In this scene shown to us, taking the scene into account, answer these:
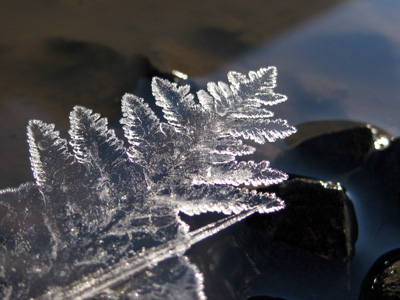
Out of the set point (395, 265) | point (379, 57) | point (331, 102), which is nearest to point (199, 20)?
point (331, 102)

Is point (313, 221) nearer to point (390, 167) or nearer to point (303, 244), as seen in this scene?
point (303, 244)

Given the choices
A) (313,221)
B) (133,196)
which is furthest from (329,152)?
(133,196)

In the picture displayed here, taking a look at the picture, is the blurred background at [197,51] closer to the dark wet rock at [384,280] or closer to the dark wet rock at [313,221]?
the dark wet rock at [313,221]

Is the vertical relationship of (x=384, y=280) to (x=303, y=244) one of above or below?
below

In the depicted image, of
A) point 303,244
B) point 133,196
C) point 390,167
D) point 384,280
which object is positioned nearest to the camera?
point 133,196

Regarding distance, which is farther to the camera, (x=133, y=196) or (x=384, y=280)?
(x=384, y=280)

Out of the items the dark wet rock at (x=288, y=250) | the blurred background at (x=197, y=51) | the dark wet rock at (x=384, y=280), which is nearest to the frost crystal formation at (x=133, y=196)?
the dark wet rock at (x=288, y=250)

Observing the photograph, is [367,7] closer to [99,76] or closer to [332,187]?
[332,187]
